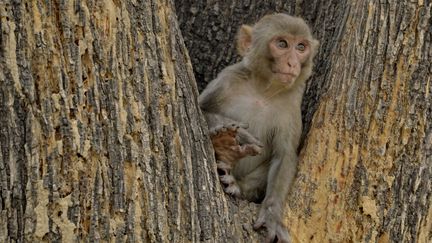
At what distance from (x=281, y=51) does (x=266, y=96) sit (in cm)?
30

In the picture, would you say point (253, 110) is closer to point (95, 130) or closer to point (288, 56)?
point (288, 56)

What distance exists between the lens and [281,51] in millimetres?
4496

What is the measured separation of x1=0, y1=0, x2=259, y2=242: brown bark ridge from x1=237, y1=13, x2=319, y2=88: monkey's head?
118cm

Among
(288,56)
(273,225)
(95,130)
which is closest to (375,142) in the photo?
(273,225)

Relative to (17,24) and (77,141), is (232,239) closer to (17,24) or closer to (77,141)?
(77,141)

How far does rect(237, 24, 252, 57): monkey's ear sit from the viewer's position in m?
4.77

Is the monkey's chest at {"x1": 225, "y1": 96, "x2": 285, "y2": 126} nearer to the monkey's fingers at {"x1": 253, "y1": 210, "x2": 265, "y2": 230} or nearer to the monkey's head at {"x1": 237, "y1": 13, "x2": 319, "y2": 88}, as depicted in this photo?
the monkey's head at {"x1": 237, "y1": 13, "x2": 319, "y2": 88}

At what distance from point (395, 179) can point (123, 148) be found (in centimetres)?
132

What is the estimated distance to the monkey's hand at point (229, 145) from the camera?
3859mm

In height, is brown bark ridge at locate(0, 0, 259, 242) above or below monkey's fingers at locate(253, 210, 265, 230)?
above

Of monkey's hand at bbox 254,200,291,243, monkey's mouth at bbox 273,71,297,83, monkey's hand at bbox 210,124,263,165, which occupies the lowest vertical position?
monkey's hand at bbox 254,200,291,243

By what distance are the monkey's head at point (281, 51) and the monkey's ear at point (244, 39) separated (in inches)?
2.5

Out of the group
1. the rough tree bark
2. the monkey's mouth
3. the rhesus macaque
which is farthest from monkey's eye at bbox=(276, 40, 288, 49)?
the rough tree bark

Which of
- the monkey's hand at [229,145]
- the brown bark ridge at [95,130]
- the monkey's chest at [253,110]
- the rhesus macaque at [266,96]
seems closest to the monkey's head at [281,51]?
the rhesus macaque at [266,96]
